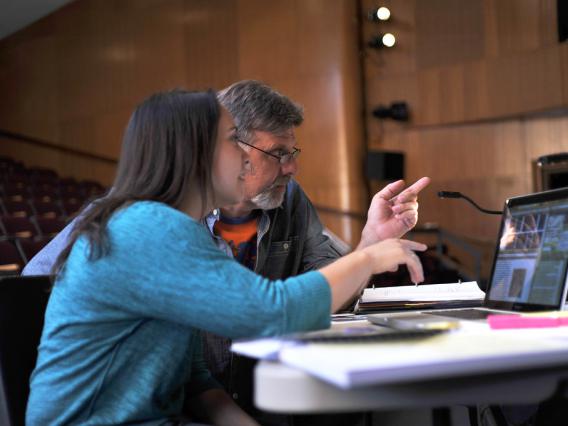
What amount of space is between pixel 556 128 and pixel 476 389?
7289mm

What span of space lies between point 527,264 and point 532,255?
26 millimetres

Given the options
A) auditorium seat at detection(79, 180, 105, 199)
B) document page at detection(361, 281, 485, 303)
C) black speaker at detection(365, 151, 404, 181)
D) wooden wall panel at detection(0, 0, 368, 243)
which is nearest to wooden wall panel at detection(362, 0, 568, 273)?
black speaker at detection(365, 151, 404, 181)

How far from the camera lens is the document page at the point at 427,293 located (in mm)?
1688

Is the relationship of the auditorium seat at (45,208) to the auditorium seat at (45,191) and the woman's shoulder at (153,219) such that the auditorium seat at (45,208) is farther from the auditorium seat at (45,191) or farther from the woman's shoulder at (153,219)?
the woman's shoulder at (153,219)

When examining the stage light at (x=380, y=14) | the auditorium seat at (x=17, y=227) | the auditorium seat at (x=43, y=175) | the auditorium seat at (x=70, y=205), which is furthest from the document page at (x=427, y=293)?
the auditorium seat at (x=43, y=175)

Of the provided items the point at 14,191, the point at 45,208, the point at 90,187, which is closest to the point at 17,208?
the point at 45,208

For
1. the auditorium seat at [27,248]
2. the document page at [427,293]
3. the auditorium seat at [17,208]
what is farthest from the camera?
the auditorium seat at [17,208]

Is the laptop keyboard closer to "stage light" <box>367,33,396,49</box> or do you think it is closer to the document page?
the document page

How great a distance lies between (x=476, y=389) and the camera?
2.72 ft

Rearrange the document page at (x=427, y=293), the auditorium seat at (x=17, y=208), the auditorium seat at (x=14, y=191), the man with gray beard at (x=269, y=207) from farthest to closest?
1. the auditorium seat at (x=14, y=191)
2. the auditorium seat at (x=17, y=208)
3. the man with gray beard at (x=269, y=207)
4. the document page at (x=427, y=293)

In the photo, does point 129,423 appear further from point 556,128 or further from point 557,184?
point 556,128

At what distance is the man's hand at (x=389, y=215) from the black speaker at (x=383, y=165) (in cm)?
604

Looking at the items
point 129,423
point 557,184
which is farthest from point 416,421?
point 557,184

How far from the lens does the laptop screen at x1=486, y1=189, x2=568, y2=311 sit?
48.8 inches
